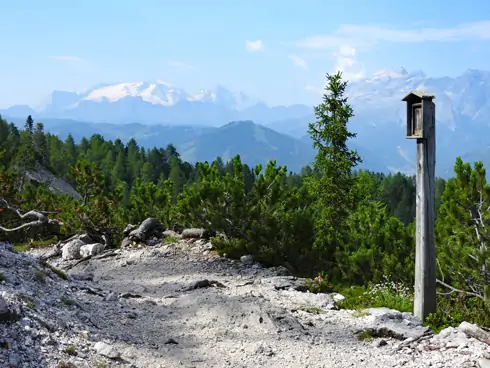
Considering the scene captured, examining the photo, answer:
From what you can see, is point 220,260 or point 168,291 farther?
point 220,260

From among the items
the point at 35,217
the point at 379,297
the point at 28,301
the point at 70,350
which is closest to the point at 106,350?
the point at 70,350

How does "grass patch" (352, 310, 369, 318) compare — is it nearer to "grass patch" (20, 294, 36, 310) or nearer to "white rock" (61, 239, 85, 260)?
"grass patch" (20, 294, 36, 310)

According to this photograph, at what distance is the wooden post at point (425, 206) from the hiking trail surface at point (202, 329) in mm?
555

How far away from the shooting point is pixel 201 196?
16.5m

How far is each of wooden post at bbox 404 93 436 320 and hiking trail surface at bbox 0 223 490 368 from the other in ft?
1.82

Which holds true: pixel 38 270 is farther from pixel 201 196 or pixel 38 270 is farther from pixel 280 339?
pixel 201 196

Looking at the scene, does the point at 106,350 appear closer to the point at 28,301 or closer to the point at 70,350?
the point at 70,350

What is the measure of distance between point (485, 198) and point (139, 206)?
17216 mm

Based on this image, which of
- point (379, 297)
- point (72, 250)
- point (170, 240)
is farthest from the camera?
point (72, 250)

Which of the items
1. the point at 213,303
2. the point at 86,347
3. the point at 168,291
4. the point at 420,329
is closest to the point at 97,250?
the point at 168,291

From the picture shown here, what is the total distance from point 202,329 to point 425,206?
4.80 m

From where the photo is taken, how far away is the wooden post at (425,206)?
31.0 feet

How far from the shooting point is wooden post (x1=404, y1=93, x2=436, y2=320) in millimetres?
9461

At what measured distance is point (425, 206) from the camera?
9.55 metres
